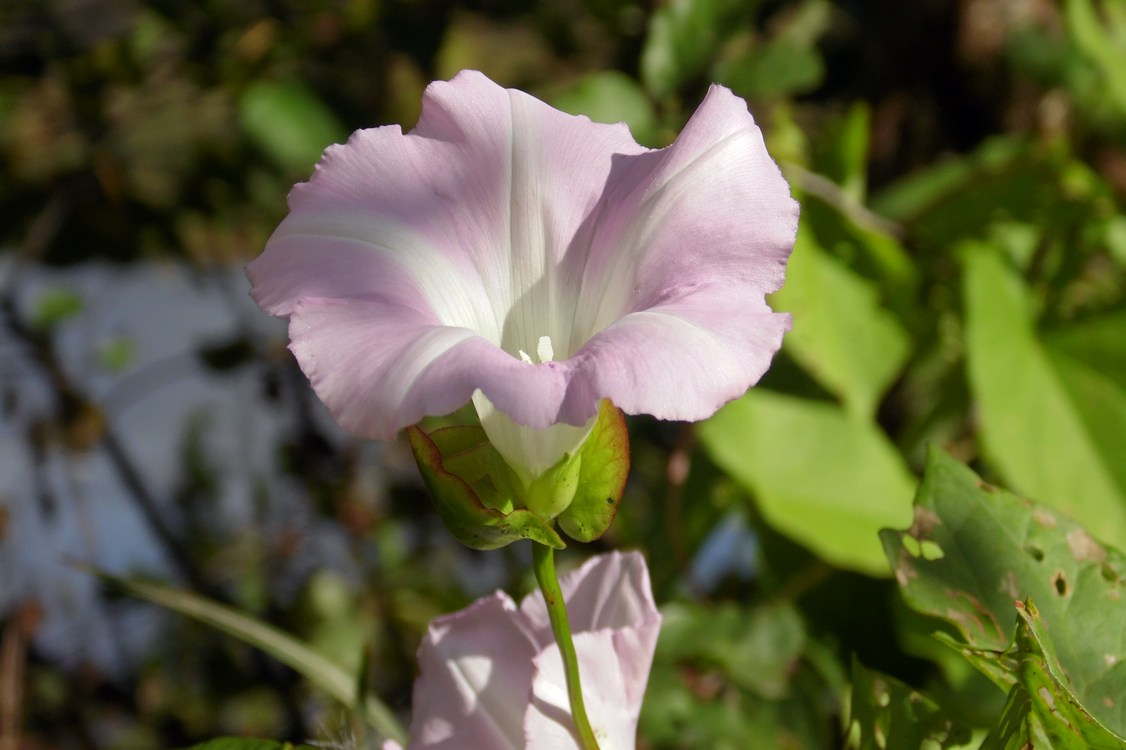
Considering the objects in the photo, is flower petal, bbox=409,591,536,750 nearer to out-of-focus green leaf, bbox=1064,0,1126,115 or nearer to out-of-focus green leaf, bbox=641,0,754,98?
out-of-focus green leaf, bbox=641,0,754,98

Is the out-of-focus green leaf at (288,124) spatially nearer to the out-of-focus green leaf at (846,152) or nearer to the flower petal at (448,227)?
the out-of-focus green leaf at (846,152)

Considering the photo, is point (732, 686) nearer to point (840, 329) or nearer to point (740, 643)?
point (740, 643)

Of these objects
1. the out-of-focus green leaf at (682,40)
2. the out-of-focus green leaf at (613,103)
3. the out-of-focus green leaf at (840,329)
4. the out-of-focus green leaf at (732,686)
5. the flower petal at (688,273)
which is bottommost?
the out-of-focus green leaf at (732,686)

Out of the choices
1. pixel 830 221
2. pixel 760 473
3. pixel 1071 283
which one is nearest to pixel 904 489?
pixel 760 473

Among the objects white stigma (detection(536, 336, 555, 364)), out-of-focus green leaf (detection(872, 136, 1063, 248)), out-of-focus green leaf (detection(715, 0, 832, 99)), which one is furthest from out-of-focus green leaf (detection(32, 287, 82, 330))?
white stigma (detection(536, 336, 555, 364))

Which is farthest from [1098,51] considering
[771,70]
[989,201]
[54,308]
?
[54,308]

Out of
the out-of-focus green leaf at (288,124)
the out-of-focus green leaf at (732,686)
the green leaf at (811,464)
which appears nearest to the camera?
the out-of-focus green leaf at (732,686)

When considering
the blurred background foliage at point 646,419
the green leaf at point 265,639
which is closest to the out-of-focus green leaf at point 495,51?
the blurred background foliage at point 646,419

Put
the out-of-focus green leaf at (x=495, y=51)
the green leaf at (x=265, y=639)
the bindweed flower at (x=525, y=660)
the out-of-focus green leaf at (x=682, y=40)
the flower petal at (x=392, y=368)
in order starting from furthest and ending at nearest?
the out-of-focus green leaf at (x=495, y=51), the out-of-focus green leaf at (x=682, y=40), the green leaf at (x=265, y=639), the bindweed flower at (x=525, y=660), the flower petal at (x=392, y=368)
